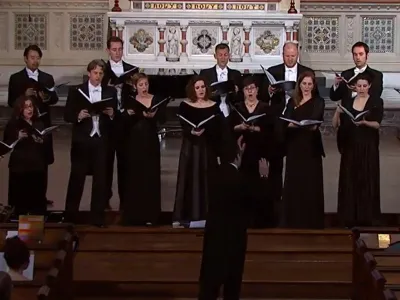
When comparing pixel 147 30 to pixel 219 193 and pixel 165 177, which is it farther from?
pixel 219 193

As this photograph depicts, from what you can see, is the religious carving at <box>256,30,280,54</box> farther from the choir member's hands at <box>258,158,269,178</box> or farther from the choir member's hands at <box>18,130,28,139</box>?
the choir member's hands at <box>18,130,28,139</box>

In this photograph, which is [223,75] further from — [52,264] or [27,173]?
[52,264]

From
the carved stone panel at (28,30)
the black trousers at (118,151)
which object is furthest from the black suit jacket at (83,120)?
the carved stone panel at (28,30)

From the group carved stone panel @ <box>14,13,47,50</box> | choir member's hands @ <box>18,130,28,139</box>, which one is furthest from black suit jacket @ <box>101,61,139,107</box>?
carved stone panel @ <box>14,13,47,50</box>

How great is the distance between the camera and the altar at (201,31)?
12.5m

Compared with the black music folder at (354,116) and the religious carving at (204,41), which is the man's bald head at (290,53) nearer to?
the black music folder at (354,116)

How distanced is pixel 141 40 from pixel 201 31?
2.83 feet

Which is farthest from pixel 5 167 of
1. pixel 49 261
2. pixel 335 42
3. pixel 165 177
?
pixel 335 42

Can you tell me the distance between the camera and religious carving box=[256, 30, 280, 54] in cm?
1272

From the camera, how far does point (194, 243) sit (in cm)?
681

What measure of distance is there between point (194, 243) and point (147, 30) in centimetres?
633

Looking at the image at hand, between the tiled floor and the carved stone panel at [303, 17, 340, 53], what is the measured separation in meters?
2.12

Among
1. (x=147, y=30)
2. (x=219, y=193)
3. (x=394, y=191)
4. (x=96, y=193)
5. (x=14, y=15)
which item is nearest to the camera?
(x=219, y=193)

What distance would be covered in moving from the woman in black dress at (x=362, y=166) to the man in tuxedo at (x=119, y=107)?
1.80 meters
